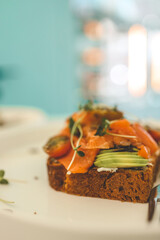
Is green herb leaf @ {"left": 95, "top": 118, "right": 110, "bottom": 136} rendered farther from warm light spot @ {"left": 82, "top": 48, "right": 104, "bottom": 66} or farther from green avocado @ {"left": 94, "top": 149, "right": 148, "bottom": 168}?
warm light spot @ {"left": 82, "top": 48, "right": 104, "bottom": 66}

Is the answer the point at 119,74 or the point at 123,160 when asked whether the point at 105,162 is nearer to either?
the point at 123,160

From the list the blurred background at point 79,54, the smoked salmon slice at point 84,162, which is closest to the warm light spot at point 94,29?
the blurred background at point 79,54

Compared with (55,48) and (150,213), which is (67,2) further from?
(150,213)

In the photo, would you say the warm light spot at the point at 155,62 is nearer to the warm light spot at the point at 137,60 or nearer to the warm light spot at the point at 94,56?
the warm light spot at the point at 137,60

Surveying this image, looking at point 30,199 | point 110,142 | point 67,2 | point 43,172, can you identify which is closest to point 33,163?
point 43,172

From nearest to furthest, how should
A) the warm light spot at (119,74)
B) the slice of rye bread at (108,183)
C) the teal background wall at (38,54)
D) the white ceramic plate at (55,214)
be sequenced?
the white ceramic plate at (55,214)
the slice of rye bread at (108,183)
the warm light spot at (119,74)
the teal background wall at (38,54)

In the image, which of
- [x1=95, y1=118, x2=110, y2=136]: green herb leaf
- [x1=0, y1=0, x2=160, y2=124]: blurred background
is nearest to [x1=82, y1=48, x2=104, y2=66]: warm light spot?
[x1=0, y1=0, x2=160, y2=124]: blurred background
